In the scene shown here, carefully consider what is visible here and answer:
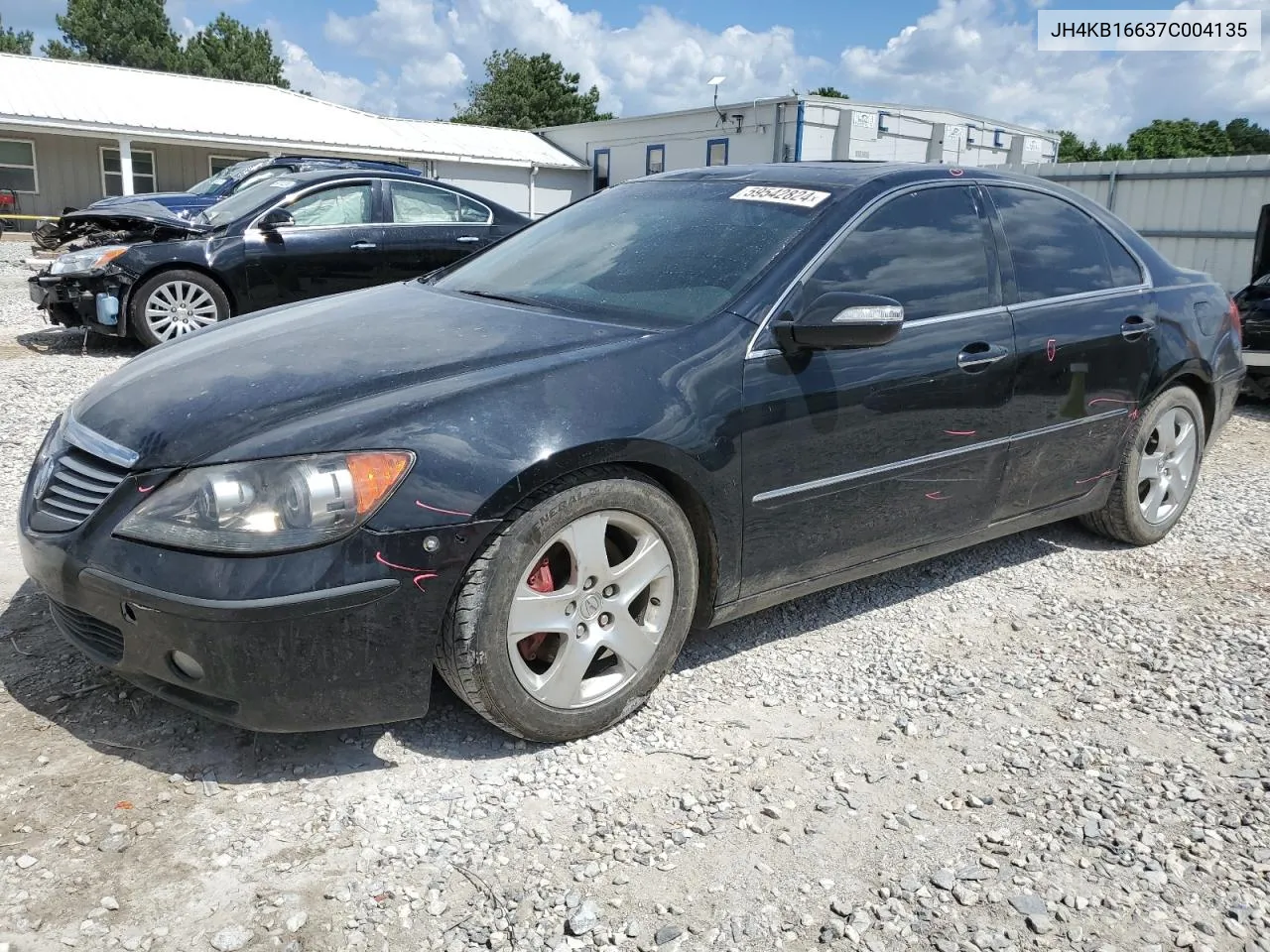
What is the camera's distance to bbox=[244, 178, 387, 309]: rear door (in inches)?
336

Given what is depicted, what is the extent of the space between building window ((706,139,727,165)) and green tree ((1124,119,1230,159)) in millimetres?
32550

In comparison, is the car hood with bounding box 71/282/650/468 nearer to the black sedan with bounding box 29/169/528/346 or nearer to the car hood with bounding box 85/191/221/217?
the black sedan with bounding box 29/169/528/346

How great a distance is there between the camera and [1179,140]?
52.5 metres

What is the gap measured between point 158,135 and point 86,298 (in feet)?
64.5

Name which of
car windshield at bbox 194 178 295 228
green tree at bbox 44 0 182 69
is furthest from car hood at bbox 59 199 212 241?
green tree at bbox 44 0 182 69

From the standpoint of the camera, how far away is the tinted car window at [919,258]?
3.40 meters

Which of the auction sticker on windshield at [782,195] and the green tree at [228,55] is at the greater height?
the green tree at [228,55]

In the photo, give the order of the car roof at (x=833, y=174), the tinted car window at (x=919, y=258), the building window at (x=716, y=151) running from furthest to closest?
the building window at (x=716, y=151)
the car roof at (x=833, y=174)
the tinted car window at (x=919, y=258)

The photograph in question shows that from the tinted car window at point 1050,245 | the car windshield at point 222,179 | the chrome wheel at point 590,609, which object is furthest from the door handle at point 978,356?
the car windshield at point 222,179

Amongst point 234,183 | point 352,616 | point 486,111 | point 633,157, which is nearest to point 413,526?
point 352,616

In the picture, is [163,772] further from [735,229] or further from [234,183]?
[234,183]

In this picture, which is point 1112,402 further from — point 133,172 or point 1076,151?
point 1076,151

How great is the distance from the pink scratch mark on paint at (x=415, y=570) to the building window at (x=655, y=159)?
91.2 ft

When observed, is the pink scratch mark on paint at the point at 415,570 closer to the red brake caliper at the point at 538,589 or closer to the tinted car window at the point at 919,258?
the red brake caliper at the point at 538,589
